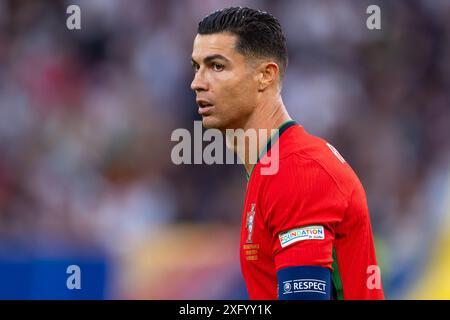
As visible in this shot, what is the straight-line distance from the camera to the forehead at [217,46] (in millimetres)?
3719

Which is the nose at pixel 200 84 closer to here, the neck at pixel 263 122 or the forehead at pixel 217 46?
the forehead at pixel 217 46

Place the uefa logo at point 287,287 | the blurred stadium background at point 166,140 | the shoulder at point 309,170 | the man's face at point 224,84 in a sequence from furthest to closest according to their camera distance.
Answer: the blurred stadium background at point 166,140
the man's face at point 224,84
the shoulder at point 309,170
the uefa logo at point 287,287

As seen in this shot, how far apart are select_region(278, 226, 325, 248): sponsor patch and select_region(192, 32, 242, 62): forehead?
1061 millimetres

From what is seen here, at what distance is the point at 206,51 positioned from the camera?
3.74 metres

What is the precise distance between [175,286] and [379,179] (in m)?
2.34

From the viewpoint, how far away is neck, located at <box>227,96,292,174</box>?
12.1 ft

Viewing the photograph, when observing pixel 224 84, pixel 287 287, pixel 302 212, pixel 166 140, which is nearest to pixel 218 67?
pixel 224 84

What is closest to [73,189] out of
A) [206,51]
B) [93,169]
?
[93,169]

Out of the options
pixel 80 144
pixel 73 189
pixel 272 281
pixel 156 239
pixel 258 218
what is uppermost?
pixel 80 144

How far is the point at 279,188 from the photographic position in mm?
3168

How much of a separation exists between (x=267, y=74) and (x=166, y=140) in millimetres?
3961

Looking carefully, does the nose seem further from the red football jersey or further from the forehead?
the red football jersey

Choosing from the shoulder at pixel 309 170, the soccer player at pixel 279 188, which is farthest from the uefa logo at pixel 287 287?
the shoulder at pixel 309 170
